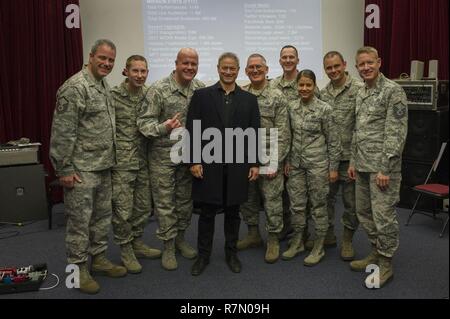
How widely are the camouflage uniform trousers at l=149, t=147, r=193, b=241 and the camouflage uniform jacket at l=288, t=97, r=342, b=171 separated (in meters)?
0.81

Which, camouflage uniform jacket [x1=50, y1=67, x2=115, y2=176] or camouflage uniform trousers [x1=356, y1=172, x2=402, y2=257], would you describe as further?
camouflage uniform trousers [x1=356, y1=172, x2=402, y2=257]

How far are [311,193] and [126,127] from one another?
1.33m

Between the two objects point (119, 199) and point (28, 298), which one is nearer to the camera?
point (28, 298)

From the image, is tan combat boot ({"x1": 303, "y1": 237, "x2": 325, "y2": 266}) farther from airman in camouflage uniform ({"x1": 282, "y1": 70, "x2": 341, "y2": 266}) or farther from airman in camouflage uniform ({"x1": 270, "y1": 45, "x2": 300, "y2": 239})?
airman in camouflage uniform ({"x1": 270, "y1": 45, "x2": 300, "y2": 239})

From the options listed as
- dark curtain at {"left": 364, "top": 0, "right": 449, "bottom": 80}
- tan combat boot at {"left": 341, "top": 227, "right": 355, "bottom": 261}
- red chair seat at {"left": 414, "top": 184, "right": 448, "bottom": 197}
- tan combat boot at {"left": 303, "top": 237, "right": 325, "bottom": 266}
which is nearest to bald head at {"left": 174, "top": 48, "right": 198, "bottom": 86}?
tan combat boot at {"left": 303, "top": 237, "right": 325, "bottom": 266}

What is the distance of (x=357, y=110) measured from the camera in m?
2.76

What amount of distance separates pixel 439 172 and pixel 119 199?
297 centimetres

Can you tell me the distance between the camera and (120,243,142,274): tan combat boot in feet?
9.67

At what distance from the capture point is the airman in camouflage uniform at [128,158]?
9.38ft

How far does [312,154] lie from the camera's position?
2926 millimetres

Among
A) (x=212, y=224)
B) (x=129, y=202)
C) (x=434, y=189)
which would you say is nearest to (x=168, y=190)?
(x=129, y=202)

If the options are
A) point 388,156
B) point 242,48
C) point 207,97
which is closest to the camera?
point 388,156

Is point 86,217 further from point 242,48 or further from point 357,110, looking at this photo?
point 242,48
